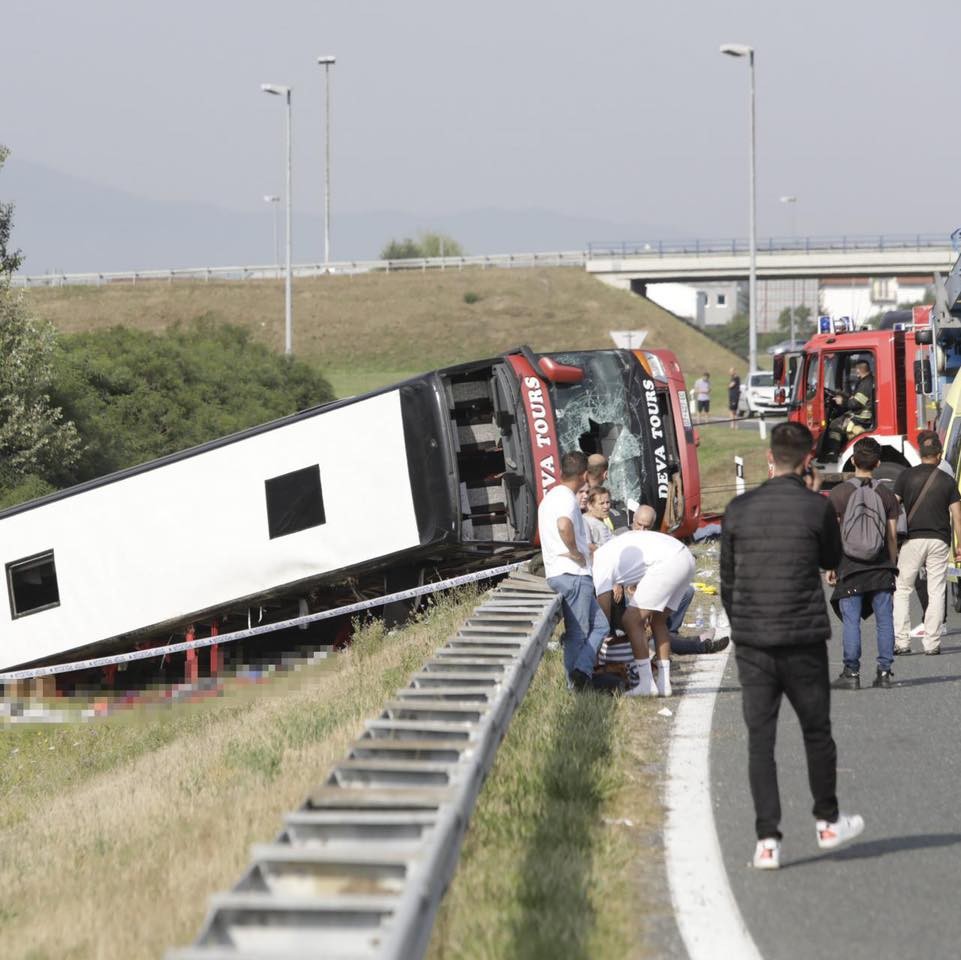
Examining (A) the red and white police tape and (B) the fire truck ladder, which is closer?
(B) the fire truck ladder

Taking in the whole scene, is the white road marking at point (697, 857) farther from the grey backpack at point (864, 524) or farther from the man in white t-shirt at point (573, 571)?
the grey backpack at point (864, 524)

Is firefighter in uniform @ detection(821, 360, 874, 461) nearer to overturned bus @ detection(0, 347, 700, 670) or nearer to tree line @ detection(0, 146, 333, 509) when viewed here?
overturned bus @ detection(0, 347, 700, 670)

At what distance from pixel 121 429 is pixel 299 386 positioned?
502 inches

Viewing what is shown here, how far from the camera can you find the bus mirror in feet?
52.4

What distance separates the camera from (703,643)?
11.9 m

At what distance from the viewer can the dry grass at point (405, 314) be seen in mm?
87812

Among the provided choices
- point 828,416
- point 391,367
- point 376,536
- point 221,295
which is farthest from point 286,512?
point 221,295

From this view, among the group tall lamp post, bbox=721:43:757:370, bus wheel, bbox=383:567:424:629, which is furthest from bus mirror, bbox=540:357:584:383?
tall lamp post, bbox=721:43:757:370

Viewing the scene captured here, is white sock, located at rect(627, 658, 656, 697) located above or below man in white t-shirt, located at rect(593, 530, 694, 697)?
below

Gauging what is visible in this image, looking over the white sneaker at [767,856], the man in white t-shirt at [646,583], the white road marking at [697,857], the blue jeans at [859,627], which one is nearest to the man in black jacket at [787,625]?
the white sneaker at [767,856]

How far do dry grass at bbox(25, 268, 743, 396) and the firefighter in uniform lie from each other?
195 ft

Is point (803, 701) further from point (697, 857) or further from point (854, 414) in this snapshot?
point (854, 414)

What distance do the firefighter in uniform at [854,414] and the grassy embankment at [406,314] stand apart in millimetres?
58442

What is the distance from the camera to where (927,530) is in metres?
12.8
